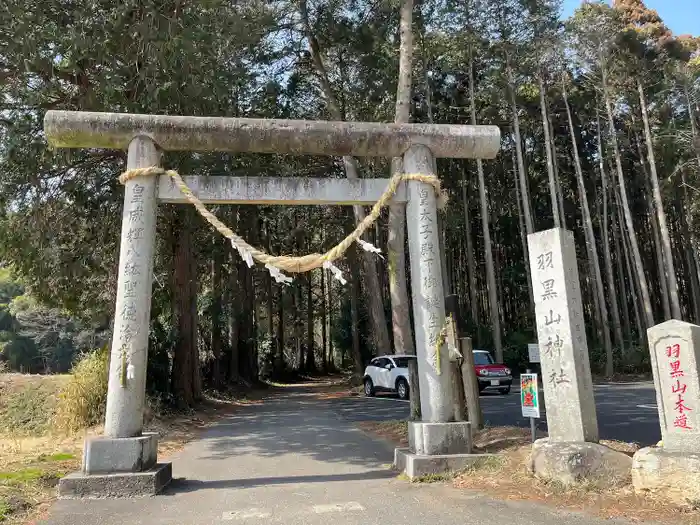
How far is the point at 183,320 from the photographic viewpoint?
14.4 m

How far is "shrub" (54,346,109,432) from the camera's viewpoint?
32.3 feet

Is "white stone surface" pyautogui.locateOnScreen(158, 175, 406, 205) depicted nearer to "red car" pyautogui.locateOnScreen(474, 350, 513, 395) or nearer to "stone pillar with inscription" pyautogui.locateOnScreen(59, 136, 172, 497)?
"stone pillar with inscription" pyautogui.locateOnScreen(59, 136, 172, 497)

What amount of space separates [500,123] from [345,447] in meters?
19.3

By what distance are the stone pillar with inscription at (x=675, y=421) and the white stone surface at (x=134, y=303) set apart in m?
5.14

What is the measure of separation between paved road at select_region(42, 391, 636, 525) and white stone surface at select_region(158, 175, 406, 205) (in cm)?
333

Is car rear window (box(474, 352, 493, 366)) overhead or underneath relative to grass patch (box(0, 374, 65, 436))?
overhead

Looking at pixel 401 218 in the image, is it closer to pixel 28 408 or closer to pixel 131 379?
pixel 131 379

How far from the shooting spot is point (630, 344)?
22781 millimetres

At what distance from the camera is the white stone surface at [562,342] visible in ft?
17.5

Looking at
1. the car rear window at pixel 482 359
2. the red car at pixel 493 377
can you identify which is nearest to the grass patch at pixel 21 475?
the red car at pixel 493 377

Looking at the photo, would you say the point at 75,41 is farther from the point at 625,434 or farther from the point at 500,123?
the point at 500,123

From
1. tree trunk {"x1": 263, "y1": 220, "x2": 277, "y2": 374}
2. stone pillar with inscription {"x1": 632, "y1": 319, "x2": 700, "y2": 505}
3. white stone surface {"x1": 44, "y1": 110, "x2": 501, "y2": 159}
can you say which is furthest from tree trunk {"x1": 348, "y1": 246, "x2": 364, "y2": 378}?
stone pillar with inscription {"x1": 632, "y1": 319, "x2": 700, "y2": 505}

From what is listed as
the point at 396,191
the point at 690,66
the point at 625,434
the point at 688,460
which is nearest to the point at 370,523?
the point at 688,460

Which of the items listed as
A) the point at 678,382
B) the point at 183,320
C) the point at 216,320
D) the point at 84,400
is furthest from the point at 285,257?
the point at 216,320
